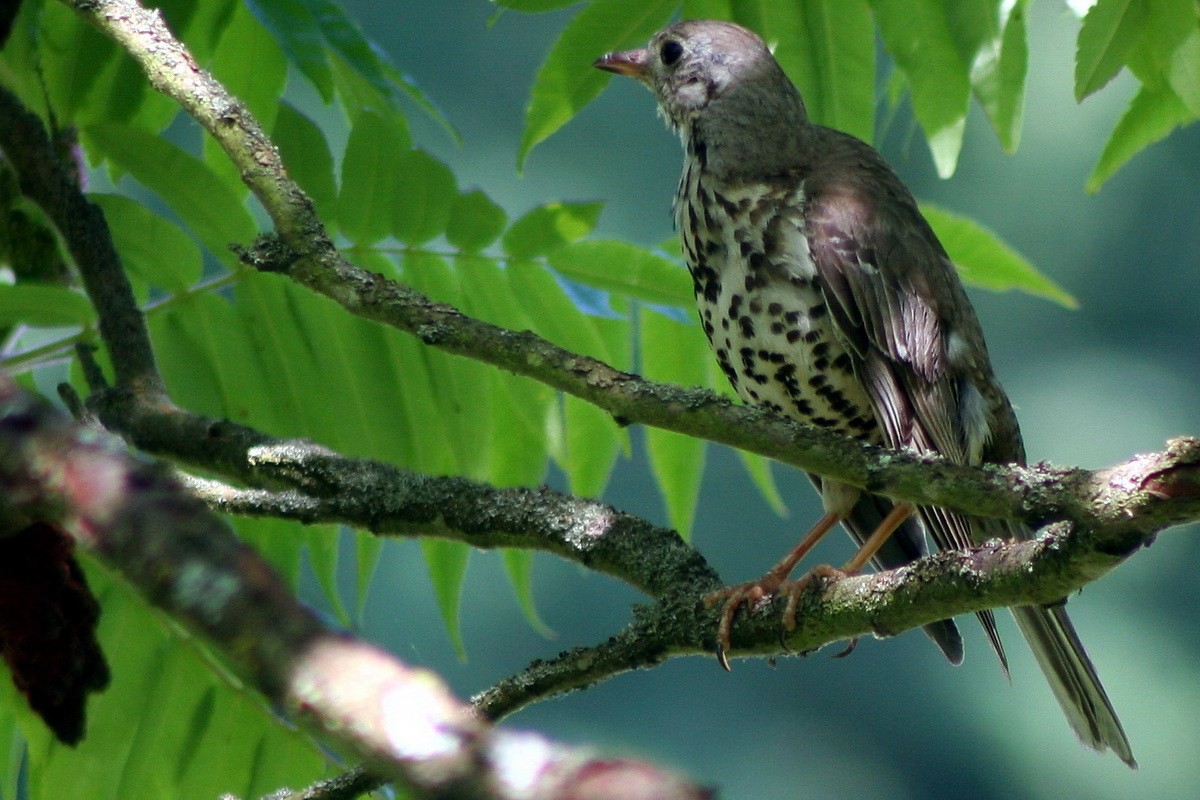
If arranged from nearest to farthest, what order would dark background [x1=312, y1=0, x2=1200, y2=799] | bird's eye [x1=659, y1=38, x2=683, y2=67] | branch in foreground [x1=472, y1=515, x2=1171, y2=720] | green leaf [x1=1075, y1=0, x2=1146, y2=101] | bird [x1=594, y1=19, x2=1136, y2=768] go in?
branch in foreground [x1=472, y1=515, x2=1171, y2=720]
green leaf [x1=1075, y1=0, x2=1146, y2=101]
bird [x1=594, y1=19, x2=1136, y2=768]
bird's eye [x1=659, y1=38, x2=683, y2=67]
dark background [x1=312, y1=0, x2=1200, y2=799]

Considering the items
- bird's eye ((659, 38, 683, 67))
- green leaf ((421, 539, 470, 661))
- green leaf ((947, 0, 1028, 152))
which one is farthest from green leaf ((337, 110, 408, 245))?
green leaf ((947, 0, 1028, 152))

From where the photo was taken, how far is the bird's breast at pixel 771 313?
101 inches

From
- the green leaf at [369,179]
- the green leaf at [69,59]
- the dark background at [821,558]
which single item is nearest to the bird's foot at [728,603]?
the green leaf at [369,179]

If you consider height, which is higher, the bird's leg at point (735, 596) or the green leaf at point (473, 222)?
the green leaf at point (473, 222)

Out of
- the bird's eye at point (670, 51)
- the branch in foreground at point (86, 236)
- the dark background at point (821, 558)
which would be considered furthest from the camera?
the dark background at point (821, 558)

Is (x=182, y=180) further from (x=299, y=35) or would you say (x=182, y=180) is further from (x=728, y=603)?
(x=728, y=603)

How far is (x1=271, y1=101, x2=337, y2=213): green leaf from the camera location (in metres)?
2.54

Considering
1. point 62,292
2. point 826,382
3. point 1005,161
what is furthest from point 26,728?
point 1005,161

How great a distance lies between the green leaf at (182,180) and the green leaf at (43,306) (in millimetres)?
247

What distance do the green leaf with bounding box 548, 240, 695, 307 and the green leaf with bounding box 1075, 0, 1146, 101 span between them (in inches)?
34.6

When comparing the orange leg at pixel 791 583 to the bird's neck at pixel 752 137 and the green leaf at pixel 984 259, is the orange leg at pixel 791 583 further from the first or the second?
the bird's neck at pixel 752 137

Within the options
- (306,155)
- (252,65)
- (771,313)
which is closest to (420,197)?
(306,155)

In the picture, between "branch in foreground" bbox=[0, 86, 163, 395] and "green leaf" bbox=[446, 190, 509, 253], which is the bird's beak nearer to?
"green leaf" bbox=[446, 190, 509, 253]

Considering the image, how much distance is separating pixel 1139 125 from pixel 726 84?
86cm
